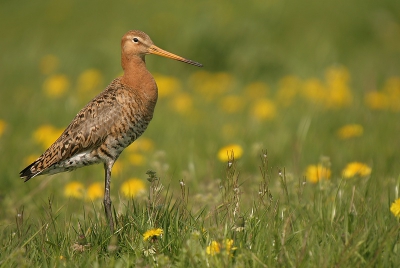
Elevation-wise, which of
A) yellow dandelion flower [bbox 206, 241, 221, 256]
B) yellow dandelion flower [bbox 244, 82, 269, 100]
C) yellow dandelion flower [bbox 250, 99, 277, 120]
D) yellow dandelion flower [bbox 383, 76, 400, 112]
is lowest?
yellow dandelion flower [bbox 244, 82, 269, 100]

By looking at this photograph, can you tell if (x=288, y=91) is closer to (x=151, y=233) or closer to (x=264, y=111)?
(x=264, y=111)

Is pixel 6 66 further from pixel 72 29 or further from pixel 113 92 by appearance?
pixel 113 92

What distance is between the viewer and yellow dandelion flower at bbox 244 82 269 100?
9.16 metres

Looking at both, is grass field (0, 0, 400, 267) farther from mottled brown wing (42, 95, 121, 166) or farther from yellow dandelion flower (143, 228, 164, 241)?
mottled brown wing (42, 95, 121, 166)

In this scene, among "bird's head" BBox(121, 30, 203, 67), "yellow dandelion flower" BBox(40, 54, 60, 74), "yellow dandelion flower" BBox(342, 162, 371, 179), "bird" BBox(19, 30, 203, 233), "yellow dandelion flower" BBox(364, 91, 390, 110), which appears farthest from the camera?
"yellow dandelion flower" BBox(40, 54, 60, 74)

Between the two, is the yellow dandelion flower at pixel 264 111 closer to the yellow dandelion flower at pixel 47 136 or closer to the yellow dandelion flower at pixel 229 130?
the yellow dandelion flower at pixel 229 130

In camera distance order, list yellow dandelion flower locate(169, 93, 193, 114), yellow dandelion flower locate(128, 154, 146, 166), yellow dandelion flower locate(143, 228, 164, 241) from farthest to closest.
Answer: yellow dandelion flower locate(169, 93, 193, 114) < yellow dandelion flower locate(128, 154, 146, 166) < yellow dandelion flower locate(143, 228, 164, 241)

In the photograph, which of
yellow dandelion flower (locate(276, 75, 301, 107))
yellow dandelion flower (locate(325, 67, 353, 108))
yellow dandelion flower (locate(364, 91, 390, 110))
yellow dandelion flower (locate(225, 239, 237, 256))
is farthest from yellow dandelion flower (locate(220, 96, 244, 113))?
yellow dandelion flower (locate(225, 239, 237, 256))

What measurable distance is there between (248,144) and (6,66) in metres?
4.57

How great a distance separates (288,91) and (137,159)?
2.82 m

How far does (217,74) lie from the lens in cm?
1027

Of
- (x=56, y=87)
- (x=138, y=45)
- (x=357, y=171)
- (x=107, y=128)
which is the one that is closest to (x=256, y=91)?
(x=56, y=87)

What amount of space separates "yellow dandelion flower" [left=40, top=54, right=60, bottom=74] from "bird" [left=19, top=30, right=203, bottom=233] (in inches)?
182

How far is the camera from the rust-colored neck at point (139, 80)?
5512 mm
